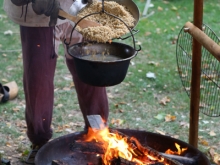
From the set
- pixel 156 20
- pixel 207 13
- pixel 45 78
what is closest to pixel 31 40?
pixel 45 78

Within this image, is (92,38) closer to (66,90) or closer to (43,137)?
(43,137)

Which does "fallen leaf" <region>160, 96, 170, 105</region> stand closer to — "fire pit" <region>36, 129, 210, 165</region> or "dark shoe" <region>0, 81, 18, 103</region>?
"dark shoe" <region>0, 81, 18, 103</region>

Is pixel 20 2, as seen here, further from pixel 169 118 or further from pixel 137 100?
pixel 137 100

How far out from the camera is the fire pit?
3.00 m

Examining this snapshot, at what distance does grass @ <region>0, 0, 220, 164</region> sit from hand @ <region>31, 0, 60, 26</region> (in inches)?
51.0

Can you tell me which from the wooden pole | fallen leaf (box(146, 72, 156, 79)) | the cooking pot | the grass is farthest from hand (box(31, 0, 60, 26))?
fallen leaf (box(146, 72, 156, 79))

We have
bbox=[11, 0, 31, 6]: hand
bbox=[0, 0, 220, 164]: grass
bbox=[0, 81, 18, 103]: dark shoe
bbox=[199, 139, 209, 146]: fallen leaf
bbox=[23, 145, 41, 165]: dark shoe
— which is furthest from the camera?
bbox=[0, 81, 18, 103]: dark shoe

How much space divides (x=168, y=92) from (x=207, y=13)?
10.9 feet

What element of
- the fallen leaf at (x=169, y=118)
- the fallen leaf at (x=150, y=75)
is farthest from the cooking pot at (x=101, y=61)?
the fallen leaf at (x=150, y=75)

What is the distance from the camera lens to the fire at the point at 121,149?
9.44ft

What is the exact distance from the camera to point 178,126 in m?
4.35

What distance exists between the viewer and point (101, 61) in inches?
103

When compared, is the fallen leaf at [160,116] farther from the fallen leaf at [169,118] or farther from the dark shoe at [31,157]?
the dark shoe at [31,157]

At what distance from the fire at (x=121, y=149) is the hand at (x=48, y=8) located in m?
0.78
